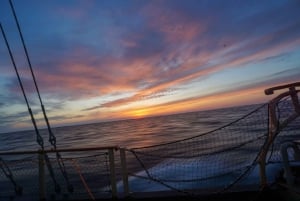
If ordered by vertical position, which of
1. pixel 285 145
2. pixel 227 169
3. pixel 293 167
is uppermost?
pixel 285 145

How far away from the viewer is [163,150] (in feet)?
75.6

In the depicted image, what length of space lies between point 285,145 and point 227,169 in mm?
9521

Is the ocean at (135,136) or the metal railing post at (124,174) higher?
the metal railing post at (124,174)

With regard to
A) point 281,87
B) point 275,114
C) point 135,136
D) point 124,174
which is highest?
point 281,87

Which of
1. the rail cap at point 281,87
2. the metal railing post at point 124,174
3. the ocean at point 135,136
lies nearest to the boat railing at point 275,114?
the rail cap at point 281,87

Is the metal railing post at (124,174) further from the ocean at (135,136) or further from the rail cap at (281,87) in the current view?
the ocean at (135,136)

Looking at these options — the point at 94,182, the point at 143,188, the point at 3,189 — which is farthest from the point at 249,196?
the point at 3,189

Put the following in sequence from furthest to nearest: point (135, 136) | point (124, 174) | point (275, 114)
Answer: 1. point (135, 136)
2. point (124, 174)
3. point (275, 114)

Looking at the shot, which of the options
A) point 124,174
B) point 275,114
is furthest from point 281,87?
point 124,174

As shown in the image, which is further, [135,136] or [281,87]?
[135,136]

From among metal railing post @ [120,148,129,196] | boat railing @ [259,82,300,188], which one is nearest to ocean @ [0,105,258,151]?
metal railing post @ [120,148,129,196]

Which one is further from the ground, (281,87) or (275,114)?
(281,87)

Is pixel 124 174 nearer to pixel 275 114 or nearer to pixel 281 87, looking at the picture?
pixel 275 114

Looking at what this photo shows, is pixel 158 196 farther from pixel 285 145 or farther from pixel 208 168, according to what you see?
pixel 208 168
